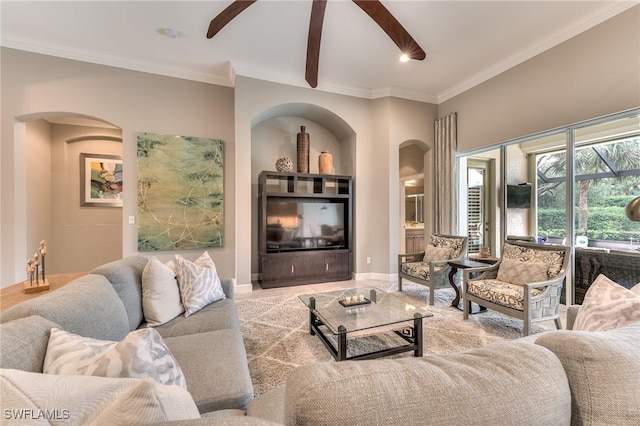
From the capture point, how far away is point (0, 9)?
286 cm

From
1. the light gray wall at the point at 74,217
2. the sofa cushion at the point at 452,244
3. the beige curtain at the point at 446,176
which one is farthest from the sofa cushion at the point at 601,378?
the light gray wall at the point at 74,217

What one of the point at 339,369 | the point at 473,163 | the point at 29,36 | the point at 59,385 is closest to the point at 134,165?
the point at 29,36

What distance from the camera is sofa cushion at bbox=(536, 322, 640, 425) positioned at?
59cm

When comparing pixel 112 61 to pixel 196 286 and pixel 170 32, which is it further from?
pixel 196 286

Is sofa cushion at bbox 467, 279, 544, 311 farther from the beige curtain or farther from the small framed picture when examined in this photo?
the small framed picture

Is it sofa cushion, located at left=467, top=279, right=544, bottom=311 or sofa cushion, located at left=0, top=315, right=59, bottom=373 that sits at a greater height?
sofa cushion, located at left=0, top=315, right=59, bottom=373

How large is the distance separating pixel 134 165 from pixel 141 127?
0.57m

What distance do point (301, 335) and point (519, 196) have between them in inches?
148

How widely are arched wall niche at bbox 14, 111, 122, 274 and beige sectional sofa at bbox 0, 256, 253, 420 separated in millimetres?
3773

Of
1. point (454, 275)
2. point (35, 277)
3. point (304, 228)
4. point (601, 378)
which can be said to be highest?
point (304, 228)

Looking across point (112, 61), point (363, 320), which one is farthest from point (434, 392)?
point (112, 61)

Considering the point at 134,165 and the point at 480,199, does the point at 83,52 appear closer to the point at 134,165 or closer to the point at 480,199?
the point at 134,165

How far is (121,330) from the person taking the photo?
1548mm

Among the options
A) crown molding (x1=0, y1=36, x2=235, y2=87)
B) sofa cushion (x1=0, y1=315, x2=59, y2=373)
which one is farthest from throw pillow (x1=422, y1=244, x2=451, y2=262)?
crown molding (x1=0, y1=36, x2=235, y2=87)
